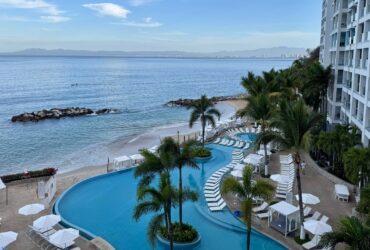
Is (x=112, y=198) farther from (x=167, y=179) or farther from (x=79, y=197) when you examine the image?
(x=167, y=179)

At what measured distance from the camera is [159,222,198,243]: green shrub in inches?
633

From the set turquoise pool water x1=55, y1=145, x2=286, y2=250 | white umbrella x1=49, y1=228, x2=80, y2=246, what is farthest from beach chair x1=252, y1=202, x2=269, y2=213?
white umbrella x1=49, y1=228, x2=80, y2=246

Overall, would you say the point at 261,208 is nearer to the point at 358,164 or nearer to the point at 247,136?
the point at 358,164

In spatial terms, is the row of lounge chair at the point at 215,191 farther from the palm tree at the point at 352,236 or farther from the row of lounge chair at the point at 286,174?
the palm tree at the point at 352,236

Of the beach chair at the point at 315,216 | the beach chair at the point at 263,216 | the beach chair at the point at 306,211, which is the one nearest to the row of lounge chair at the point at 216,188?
the beach chair at the point at 263,216

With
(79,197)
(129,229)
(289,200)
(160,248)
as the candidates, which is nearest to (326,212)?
(289,200)

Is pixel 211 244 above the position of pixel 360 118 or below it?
below

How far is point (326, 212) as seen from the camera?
19000 mm

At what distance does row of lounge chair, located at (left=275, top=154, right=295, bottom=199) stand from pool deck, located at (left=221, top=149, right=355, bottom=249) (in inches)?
20.2

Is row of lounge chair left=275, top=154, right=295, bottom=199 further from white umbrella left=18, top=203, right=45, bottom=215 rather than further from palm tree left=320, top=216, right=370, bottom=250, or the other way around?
white umbrella left=18, top=203, right=45, bottom=215

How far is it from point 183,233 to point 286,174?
10.9m

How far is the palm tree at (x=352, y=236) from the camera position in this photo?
33.7ft

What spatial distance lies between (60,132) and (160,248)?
121 ft

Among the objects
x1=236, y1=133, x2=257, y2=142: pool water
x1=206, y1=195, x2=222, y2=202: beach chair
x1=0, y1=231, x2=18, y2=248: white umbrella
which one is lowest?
x1=206, y1=195, x2=222, y2=202: beach chair
